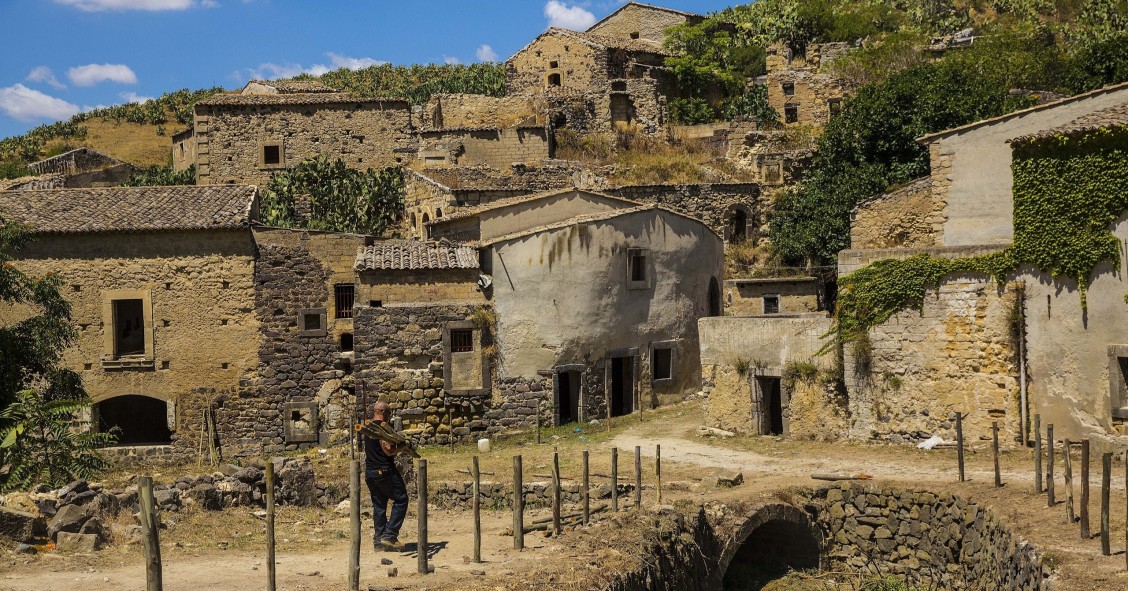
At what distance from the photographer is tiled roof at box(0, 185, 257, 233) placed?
28.6 m

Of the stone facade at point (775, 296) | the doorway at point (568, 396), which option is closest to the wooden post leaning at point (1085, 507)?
the doorway at point (568, 396)

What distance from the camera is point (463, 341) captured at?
2730cm

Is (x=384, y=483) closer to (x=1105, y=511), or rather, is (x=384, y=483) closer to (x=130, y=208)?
(x=1105, y=511)

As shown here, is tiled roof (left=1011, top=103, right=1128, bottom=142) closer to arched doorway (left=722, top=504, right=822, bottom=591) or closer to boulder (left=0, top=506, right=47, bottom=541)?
arched doorway (left=722, top=504, right=822, bottom=591)

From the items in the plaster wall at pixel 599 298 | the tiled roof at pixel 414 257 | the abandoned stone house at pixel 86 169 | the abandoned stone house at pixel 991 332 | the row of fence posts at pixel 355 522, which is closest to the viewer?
the row of fence posts at pixel 355 522

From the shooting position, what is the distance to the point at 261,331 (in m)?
29.2

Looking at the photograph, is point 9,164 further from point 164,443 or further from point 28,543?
point 28,543

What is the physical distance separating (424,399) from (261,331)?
4.87 meters

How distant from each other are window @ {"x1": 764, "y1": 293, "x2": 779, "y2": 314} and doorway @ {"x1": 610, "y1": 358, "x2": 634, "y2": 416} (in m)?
4.57

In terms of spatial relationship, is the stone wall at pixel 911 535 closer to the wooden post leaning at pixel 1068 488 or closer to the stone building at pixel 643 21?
the wooden post leaning at pixel 1068 488

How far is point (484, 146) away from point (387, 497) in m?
29.2

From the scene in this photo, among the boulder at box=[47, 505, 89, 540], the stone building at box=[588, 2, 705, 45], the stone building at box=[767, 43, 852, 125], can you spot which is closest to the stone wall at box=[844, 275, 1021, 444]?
the boulder at box=[47, 505, 89, 540]

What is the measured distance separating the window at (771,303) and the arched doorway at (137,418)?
15.6 meters

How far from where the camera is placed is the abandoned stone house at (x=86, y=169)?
149 ft
